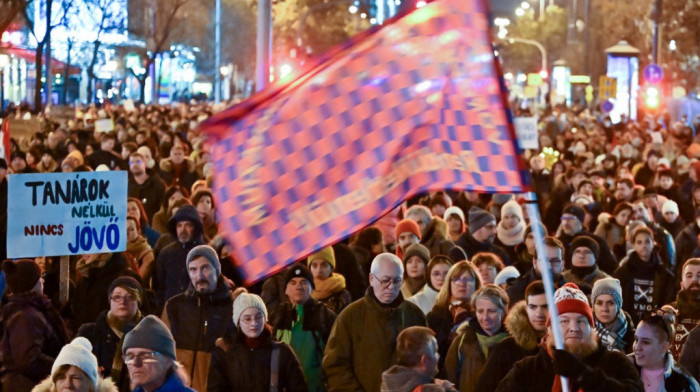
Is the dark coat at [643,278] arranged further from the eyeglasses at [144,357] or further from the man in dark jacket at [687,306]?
the eyeglasses at [144,357]

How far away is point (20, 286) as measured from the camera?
8.88 m

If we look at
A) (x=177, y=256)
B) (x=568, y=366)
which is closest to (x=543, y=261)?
(x=568, y=366)

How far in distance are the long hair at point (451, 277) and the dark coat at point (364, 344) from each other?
65cm

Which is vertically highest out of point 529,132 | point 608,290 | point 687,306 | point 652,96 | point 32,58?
point 32,58

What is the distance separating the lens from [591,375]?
18.2 feet

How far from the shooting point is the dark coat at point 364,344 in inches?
350

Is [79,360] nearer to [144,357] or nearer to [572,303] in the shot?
[144,357]

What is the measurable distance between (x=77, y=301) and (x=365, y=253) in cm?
316

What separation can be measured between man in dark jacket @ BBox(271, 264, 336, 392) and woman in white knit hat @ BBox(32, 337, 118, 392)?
2449mm

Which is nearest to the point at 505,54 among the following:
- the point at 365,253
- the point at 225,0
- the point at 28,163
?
the point at 225,0

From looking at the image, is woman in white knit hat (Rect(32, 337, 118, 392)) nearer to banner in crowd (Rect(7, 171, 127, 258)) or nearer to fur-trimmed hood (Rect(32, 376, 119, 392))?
fur-trimmed hood (Rect(32, 376, 119, 392))

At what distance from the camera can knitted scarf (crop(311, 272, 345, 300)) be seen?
34.7 feet

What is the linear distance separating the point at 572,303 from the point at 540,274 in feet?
11.6

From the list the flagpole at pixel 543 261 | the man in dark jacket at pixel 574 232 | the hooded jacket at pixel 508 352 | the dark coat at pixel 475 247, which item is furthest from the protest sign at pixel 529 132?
the flagpole at pixel 543 261
